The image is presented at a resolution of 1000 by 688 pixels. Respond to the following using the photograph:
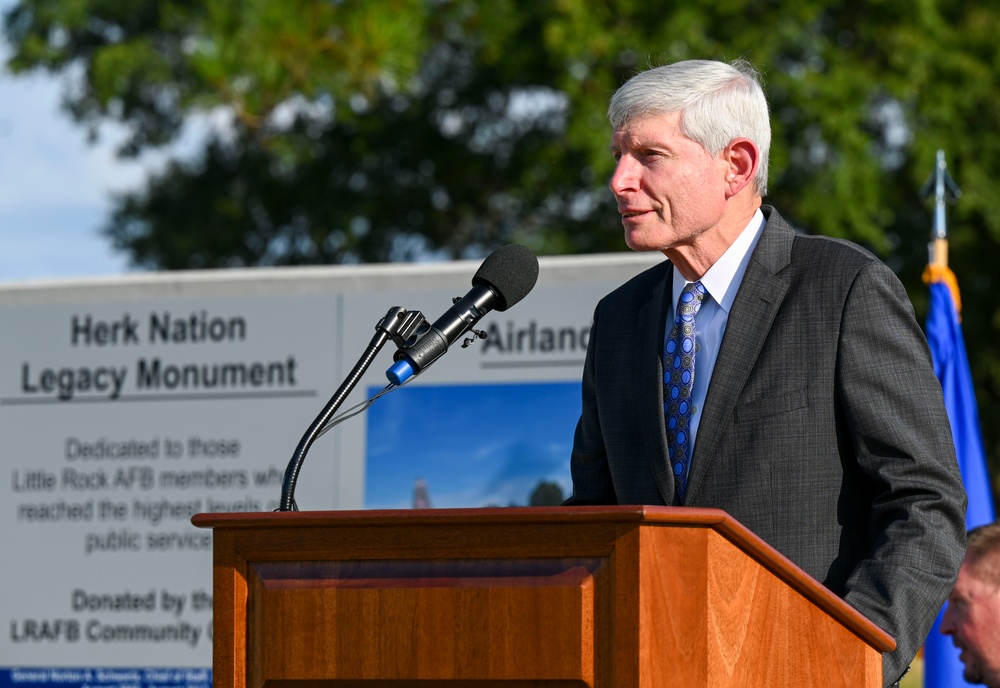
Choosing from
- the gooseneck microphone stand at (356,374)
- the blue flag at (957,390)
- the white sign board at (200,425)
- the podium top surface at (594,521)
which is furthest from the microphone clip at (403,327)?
the blue flag at (957,390)

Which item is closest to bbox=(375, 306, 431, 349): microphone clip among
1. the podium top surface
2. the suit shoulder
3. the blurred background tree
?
the podium top surface

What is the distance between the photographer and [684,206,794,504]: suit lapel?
243 centimetres

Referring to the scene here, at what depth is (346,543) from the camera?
6.31ft

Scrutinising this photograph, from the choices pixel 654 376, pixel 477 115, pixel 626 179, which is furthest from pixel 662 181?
pixel 477 115

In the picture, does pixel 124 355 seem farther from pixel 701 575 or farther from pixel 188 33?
pixel 188 33

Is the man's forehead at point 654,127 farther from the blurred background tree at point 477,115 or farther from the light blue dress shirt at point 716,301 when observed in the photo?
the blurred background tree at point 477,115

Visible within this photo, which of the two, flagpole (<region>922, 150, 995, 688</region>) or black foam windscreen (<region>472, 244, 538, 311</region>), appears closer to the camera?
black foam windscreen (<region>472, 244, 538, 311</region>)

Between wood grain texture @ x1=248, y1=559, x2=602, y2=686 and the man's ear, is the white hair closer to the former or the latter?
the man's ear

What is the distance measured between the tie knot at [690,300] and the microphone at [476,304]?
27 cm

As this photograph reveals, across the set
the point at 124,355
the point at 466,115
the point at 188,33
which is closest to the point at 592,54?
the point at 466,115

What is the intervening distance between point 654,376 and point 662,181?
1.12ft

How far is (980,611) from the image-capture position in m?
4.09

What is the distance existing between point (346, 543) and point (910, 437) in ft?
3.05

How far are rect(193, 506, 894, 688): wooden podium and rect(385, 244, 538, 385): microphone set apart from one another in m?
0.49
